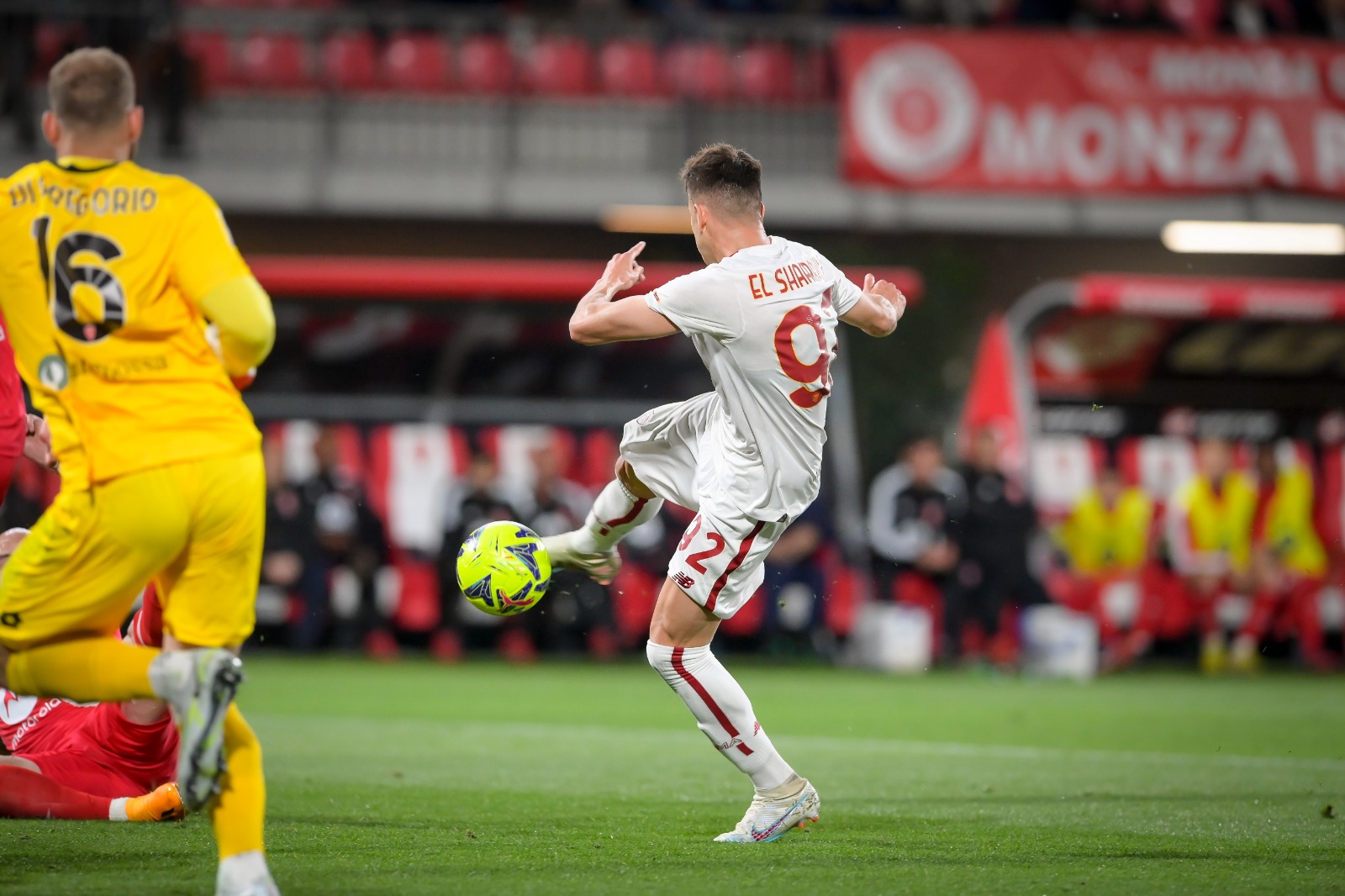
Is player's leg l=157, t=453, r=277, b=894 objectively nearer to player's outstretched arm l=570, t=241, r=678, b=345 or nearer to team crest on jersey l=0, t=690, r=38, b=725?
player's outstretched arm l=570, t=241, r=678, b=345

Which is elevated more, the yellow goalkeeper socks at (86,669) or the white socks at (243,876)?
the yellow goalkeeper socks at (86,669)

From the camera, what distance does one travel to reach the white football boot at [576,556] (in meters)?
6.35

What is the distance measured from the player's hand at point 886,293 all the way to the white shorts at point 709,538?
0.68 m

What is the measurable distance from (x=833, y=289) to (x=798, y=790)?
5.52ft

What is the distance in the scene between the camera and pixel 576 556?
636cm

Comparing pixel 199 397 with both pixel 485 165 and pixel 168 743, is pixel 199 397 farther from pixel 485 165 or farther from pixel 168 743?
pixel 485 165

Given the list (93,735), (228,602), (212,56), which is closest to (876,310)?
(228,602)

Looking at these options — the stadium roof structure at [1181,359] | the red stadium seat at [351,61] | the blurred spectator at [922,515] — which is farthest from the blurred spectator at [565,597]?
the red stadium seat at [351,61]

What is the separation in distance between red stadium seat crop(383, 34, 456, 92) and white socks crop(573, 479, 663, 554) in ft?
42.1

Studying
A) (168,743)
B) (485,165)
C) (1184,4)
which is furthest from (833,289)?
(1184,4)

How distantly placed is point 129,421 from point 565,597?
10716 millimetres

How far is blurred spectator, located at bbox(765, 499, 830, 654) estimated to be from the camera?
14461 mm

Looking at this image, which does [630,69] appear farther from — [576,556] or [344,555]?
[576,556]

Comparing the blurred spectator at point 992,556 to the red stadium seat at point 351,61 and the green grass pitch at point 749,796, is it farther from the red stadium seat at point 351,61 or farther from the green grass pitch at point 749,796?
the red stadium seat at point 351,61
